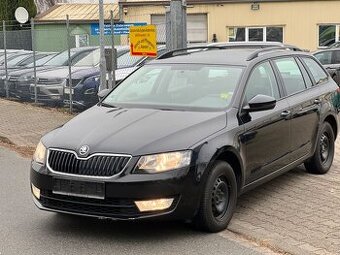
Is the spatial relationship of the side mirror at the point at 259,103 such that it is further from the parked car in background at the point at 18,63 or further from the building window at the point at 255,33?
the building window at the point at 255,33

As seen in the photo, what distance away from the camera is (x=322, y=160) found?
727 centimetres

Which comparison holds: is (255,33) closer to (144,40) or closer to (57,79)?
(57,79)

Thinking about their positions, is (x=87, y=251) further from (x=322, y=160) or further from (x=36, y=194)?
(x=322, y=160)

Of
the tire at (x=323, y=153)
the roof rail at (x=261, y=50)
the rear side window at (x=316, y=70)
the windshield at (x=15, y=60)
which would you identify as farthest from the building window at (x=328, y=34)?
the roof rail at (x=261, y=50)

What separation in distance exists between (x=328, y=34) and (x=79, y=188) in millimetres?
24945

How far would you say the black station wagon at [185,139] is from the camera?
4727mm

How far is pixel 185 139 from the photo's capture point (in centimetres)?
489

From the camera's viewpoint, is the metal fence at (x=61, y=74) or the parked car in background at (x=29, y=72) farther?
the parked car in background at (x=29, y=72)

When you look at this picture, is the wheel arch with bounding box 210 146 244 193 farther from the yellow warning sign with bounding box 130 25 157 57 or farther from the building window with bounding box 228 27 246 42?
the building window with bounding box 228 27 246 42

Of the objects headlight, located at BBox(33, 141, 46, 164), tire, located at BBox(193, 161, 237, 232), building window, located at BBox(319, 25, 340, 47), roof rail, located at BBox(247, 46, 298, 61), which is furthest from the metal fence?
building window, located at BBox(319, 25, 340, 47)

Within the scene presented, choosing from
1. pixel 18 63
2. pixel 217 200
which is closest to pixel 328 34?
pixel 18 63

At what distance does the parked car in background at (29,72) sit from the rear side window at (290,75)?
836 cm

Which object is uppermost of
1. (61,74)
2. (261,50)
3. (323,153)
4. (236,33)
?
(261,50)

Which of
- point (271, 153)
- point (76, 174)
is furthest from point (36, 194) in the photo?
point (271, 153)
